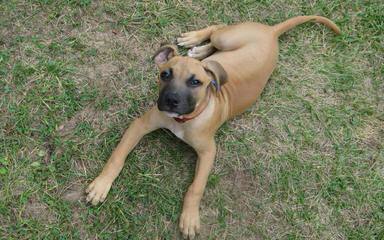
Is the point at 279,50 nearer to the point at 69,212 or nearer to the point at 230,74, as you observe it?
the point at 230,74

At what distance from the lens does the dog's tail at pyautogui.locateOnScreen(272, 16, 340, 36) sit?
538 centimetres

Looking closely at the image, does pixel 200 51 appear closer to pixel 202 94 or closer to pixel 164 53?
pixel 164 53

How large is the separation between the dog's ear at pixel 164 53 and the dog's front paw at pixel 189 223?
1429 millimetres

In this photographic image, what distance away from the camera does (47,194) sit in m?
4.66

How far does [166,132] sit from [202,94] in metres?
0.90

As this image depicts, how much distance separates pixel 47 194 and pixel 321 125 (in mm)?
2988

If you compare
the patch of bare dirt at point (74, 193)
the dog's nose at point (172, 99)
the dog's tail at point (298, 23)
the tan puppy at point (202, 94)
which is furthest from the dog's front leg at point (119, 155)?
the dog's tail at point (298, 23)

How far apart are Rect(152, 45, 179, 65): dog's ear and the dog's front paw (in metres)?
1.43

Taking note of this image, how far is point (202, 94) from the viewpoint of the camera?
4.34 m

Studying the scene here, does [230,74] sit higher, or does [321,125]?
[230,74]

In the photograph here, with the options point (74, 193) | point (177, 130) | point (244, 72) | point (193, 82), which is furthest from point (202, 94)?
point (74, 193)

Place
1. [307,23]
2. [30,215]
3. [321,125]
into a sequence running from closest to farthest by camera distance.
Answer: [30,215] → [321,125] → [307,23]

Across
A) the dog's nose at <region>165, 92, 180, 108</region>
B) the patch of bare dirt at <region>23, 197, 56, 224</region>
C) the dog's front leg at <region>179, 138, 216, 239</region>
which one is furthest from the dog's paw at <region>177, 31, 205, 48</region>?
the patch of bare dirt at <region>23, 197, 56, 224</region>

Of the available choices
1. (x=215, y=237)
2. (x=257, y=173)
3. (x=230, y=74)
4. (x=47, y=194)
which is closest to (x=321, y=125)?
(x=257, y=173)
